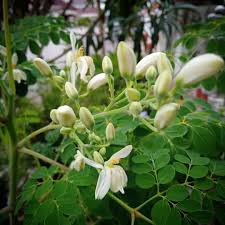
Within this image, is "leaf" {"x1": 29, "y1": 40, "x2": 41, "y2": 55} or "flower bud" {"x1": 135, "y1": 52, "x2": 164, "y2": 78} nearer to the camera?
"flower bud" {"x1": 135, "y1": 52, "x2": 164, "y2": 78}

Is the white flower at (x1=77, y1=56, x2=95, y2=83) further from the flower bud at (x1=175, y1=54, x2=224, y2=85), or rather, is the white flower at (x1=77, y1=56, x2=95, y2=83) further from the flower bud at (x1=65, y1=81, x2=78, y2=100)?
the flower bud at (x1=175, y1=54, x2=224, y2=85)

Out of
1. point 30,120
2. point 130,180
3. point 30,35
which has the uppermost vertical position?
point 30,35

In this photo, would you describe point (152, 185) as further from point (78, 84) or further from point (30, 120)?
point (30, 120)

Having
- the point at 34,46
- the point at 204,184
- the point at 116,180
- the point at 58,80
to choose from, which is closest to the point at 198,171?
the point at 204,184

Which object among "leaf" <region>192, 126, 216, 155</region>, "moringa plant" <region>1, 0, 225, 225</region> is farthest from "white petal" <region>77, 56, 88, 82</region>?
"leaf" <region>192, 126, 216, 155</region>

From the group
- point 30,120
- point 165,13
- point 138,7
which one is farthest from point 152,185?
point 138,7

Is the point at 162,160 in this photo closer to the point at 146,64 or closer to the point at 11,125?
the point at 146,64

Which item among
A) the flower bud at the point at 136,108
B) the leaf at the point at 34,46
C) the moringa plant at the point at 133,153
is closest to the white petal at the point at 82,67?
the moringa plant at the point at 133,153
